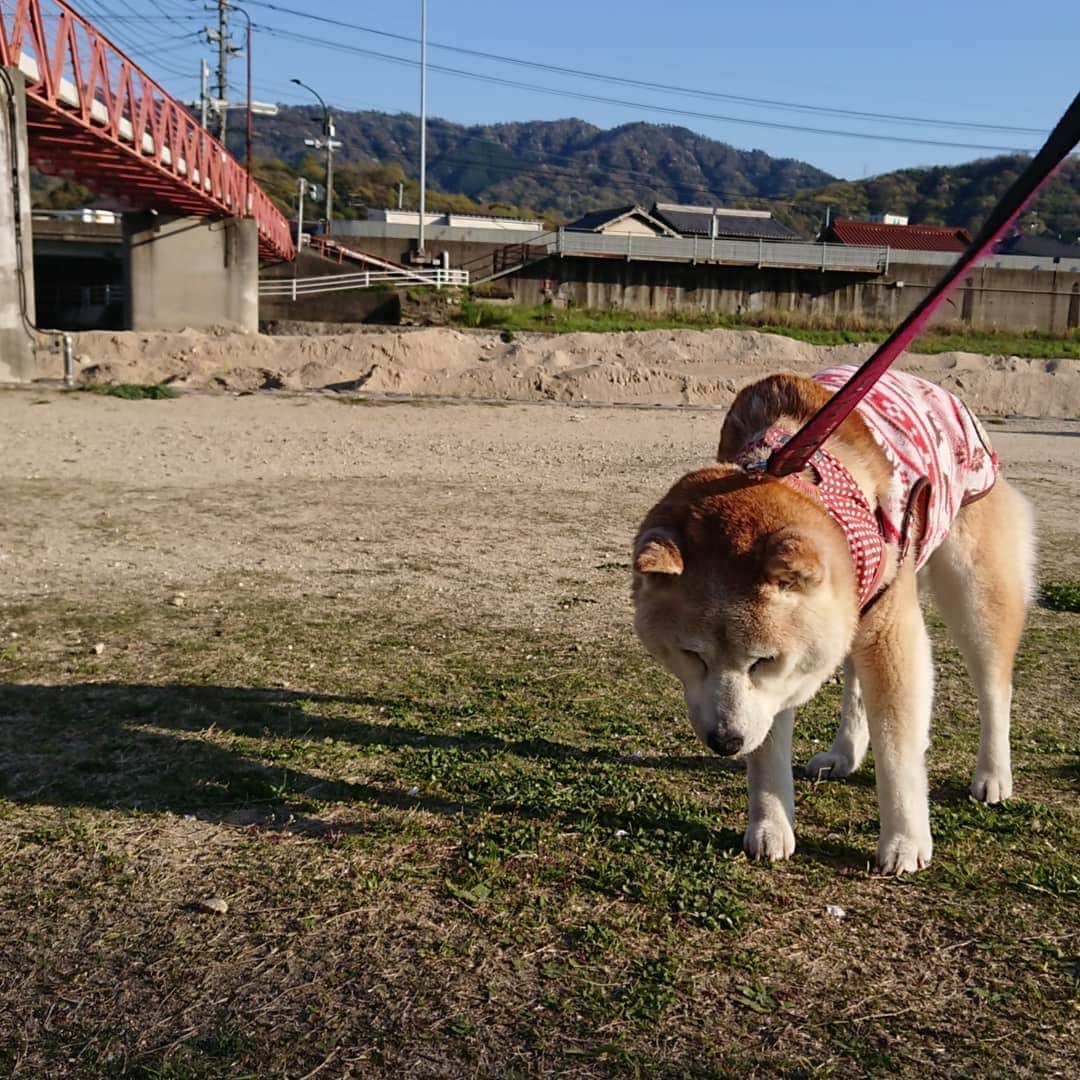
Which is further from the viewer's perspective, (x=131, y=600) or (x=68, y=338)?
(x=68, y=338)

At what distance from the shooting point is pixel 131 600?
20.9ft

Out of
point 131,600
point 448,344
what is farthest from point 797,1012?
point 448,344

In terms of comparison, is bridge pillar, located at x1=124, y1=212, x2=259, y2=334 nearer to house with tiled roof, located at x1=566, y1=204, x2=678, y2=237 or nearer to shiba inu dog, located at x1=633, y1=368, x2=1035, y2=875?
shiba inu dog, located at x1=633, y1=368, x2=1035, y2=875

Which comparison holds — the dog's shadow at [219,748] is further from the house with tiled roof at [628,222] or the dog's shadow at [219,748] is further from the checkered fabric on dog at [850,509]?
the house with tiled roof at [628,222]

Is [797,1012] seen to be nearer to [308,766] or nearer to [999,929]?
[999,929]

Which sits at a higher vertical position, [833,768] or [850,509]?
[850,509]

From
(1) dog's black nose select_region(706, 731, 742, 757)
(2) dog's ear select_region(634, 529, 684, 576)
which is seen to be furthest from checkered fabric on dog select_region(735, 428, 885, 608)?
(1) dog's black nose select_region(706, 731, 742, 757)

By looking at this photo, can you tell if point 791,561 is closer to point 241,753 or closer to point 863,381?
point 863,381

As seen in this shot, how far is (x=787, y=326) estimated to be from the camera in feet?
116

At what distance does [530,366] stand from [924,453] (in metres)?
19.7

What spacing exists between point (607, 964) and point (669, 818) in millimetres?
911

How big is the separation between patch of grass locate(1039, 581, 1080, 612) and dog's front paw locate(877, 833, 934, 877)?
3.76 m

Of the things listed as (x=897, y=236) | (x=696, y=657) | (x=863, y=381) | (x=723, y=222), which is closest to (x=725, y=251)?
(x=897, y=236)

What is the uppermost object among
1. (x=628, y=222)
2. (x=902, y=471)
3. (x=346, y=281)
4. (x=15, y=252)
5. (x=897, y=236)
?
(x=628, y=222)
